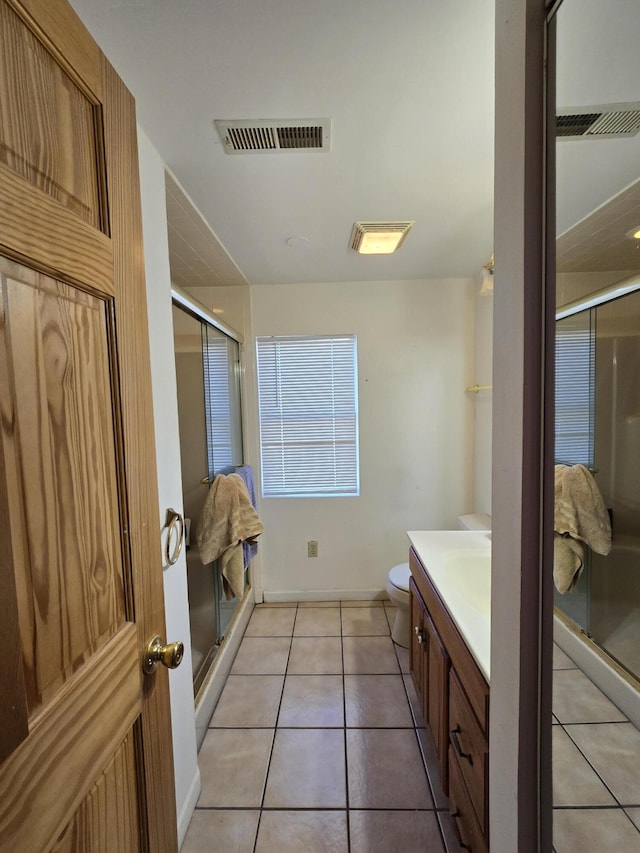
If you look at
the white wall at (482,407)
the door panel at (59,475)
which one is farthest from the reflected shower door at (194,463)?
the white wall at (482,407)

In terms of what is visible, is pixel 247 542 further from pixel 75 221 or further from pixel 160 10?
pixel 160 10

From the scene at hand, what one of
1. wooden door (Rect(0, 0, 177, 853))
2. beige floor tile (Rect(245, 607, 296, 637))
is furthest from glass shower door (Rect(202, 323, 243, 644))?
wooden door (Rect(0, 0, 177, 853))

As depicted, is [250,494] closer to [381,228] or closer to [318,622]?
[318,622]

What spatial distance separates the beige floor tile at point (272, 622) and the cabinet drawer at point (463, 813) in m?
1.38

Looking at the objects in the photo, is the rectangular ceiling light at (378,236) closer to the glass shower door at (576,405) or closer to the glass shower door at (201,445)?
the glass shower door at (201,445)

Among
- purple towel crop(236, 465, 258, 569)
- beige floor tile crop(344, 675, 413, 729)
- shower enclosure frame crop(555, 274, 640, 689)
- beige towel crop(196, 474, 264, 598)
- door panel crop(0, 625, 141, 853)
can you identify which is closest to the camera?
door panel crop(0, 625, 141, 853)

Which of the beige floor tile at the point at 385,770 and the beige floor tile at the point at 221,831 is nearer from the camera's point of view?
the beige floor tile at the point at 221,831

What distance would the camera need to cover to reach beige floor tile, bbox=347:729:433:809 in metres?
Result: 1.34

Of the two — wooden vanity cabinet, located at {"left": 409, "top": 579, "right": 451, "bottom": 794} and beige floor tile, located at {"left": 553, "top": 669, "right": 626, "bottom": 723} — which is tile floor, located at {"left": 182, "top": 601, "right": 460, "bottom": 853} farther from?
beige floor tile, located at {"left": 553, "top": 669, "right": 626, "bottom": 723}

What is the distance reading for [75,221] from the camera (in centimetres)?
57

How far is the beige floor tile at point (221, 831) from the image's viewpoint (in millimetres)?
1219

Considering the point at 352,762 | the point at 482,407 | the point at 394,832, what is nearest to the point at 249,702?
the point at 352,762

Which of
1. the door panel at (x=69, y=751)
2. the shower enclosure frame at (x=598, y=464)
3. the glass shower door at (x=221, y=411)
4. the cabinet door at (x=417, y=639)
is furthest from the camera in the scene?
the glass shower door at (x=221, y=411)

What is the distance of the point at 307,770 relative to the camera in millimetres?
1467
